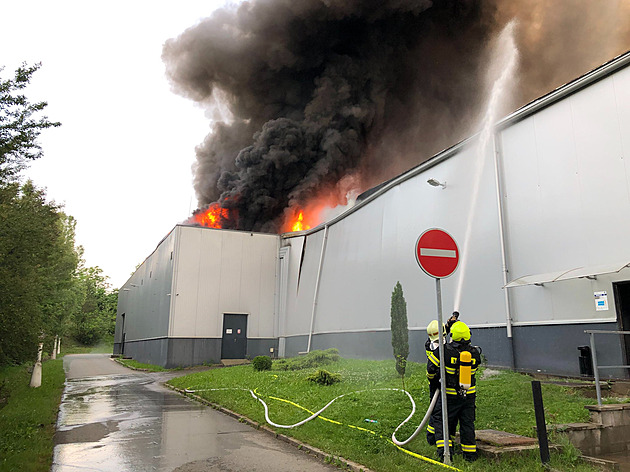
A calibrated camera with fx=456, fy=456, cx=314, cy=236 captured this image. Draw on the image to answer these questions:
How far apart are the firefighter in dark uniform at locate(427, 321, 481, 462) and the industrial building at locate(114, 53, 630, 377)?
17.9 ft

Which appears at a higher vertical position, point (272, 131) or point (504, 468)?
point (272, 131)

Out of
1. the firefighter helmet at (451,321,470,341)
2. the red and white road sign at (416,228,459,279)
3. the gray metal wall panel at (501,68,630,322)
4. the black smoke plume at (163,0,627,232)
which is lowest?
the firefighter helmet at (451,321,470,341)

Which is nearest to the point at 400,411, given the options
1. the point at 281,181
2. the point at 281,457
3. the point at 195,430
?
the point at 281,457

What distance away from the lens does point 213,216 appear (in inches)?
1309

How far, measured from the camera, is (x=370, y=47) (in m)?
34.4

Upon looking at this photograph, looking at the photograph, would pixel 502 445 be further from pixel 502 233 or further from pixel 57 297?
pixel 57 297

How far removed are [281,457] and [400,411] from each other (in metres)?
2.52

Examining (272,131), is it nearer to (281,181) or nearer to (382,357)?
(281,181)

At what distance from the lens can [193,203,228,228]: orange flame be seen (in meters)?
33.1

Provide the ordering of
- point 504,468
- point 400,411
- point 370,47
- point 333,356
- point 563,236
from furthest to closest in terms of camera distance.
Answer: point 370,47 → point 333,356 → point 563,236 → point 400,411 → point 504,468

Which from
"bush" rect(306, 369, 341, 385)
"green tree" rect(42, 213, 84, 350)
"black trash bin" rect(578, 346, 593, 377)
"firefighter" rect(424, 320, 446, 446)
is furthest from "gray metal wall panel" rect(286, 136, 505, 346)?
"green tree" rect(42, 213, 84, 350)

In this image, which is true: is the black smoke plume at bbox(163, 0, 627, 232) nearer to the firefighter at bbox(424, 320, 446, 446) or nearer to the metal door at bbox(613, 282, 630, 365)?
the metal door at bbox(613, 282, 630, 365)

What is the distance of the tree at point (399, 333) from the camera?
12102 millimetres

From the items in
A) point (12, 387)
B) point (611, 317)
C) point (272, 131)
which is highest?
point (272, 131)
